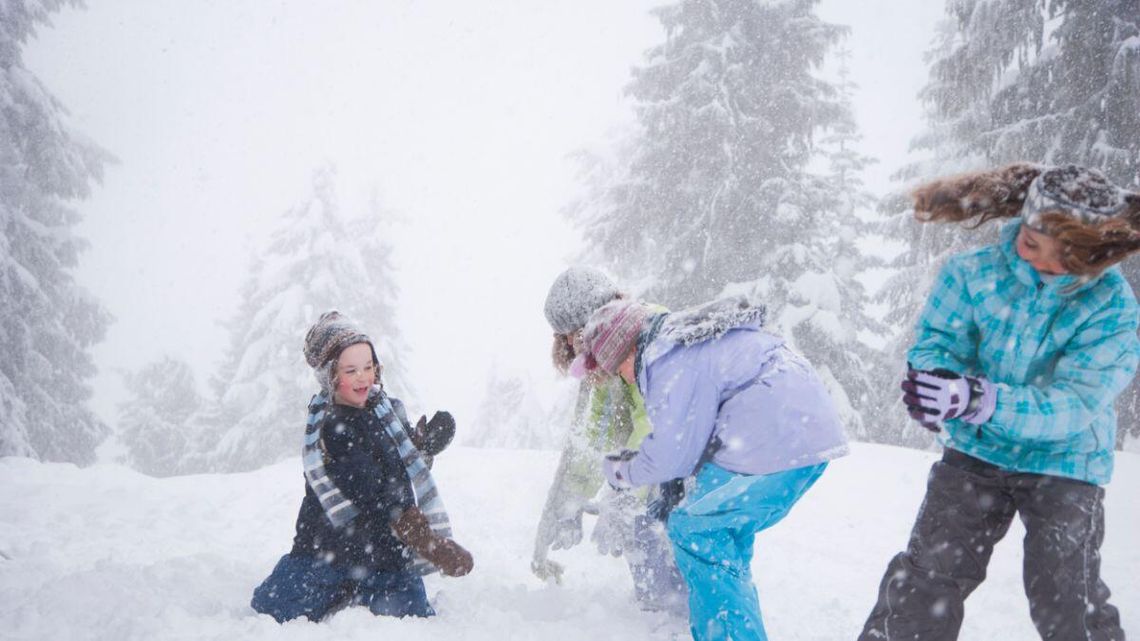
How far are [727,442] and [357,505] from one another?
75.6 inches

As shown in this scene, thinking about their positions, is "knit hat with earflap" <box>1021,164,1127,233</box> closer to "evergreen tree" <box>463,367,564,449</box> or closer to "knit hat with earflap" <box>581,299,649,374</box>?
"knit hat with earflap" <box>581,299,649,374</box>

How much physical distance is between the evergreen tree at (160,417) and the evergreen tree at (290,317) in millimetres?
5486

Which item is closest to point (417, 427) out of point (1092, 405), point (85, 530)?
point (1092, 405)

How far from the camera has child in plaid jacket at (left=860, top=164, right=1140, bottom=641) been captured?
210 centimetres

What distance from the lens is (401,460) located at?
131 inches

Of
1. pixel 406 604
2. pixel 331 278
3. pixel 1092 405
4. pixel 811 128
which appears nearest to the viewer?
pixel 1092 405

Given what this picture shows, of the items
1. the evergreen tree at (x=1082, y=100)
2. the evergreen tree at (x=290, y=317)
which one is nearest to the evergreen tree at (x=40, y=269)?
the evergreen tree at (x=290, y=317)

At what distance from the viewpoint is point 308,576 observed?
10.0 ft

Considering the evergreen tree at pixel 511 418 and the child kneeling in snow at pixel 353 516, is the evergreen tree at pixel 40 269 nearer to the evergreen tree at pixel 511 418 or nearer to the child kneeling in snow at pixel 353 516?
the child kneeling in snow at pixel 353 516

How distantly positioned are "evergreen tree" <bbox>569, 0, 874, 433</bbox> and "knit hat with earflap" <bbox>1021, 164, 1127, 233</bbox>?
8881 millimetres

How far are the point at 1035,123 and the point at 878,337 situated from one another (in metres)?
7.10

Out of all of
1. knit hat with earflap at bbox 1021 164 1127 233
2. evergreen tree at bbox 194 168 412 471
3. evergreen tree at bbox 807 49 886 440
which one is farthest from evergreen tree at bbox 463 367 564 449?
knit hat with earflap at bbox 1021 164 1127 233

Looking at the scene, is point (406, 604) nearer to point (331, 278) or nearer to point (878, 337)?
point (878, 337)

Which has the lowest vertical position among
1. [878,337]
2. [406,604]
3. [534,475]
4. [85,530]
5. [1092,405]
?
[878,337]
